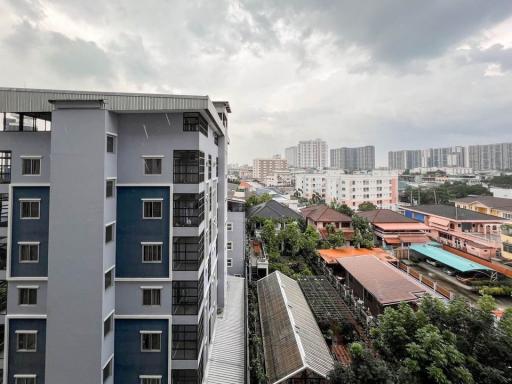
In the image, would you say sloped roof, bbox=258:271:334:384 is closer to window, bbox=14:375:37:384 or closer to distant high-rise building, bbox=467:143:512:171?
window, bbox=14:375:37:384

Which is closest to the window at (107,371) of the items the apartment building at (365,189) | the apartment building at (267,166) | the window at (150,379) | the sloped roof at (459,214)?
the window at (150,379)

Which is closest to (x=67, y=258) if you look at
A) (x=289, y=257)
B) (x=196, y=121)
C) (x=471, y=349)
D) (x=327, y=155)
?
(x=196, y=121)

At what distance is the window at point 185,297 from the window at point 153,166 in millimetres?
3298

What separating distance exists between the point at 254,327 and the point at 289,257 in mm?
11262

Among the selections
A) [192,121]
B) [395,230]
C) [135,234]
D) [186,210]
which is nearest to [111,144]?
[192,121]

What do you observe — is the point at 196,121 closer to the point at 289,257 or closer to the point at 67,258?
the point at 67,258

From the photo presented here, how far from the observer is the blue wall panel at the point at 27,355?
835cm

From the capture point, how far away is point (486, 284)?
20.5 meters

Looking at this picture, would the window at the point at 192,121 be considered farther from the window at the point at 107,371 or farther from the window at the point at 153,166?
the window at the point at 107,371

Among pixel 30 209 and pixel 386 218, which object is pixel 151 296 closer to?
pixel 30 209

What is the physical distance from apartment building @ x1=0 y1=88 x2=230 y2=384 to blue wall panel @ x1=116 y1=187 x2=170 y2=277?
3cm

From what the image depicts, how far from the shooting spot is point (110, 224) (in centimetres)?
833

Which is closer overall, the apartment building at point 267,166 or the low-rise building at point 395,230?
the low-rise building at point 395,230

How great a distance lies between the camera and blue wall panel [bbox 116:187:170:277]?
342 inches
